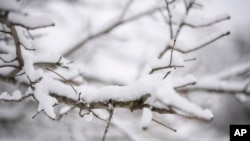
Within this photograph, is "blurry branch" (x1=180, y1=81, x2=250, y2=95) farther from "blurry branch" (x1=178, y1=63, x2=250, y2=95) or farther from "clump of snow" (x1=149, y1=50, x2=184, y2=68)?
"clump of snow" (x1=149, y1=50, x2=184, y2=68)

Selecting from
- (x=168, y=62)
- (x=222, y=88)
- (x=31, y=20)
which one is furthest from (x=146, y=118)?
(x=222, y=88)

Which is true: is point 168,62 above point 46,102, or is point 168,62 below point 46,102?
Result: above

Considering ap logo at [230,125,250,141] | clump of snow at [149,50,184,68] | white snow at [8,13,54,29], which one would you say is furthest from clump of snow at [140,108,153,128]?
ap logo at [230,125,250,141]

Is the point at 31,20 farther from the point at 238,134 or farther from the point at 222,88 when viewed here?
the point at 238,134

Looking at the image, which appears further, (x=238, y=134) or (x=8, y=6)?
(x=238, y=134)

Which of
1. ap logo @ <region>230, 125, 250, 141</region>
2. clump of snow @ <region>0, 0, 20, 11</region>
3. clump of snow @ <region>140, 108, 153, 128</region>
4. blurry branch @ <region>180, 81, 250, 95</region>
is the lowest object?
clump of snow @ <region>140, 108, 153, 128</region>

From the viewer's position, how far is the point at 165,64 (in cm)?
175

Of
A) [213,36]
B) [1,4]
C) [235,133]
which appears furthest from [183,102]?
[235,133]

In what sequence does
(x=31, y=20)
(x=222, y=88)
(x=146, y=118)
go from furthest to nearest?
(x=222, y=88) < (x=31, y=20) < (x=146, y=118)

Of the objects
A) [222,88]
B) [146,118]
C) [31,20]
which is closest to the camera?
[146,118]

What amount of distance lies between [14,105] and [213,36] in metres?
4.91

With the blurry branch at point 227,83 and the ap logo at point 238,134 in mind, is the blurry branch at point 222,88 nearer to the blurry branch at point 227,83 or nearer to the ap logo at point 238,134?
the blurry branch at point 227,83

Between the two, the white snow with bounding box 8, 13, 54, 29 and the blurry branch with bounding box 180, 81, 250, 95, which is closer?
the white snow with bounding box 8, 13, 54, 29

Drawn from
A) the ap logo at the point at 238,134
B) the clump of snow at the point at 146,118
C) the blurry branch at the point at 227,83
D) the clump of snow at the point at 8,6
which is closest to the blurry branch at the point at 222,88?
the blurry branch at the point at 227,83
